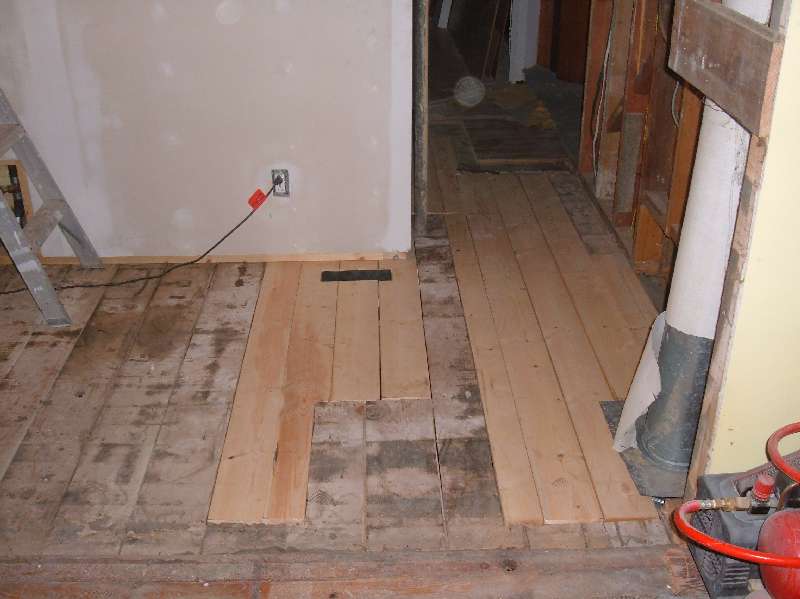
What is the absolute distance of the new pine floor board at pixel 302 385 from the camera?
92.1 inches

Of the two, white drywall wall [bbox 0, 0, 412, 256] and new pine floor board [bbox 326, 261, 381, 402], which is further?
white drywall wall [bbox 0, 0, 412, 256]

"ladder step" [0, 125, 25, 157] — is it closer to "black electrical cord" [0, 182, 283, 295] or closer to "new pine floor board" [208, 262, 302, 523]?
"black electrical cord" [0, 182, 283, 295]

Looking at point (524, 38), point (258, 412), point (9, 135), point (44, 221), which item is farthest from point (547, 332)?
point (524, 38)

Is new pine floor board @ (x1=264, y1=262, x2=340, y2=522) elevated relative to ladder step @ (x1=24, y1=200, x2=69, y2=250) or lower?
lower

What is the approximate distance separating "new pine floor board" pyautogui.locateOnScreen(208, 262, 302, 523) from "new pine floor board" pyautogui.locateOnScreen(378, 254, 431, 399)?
364mm

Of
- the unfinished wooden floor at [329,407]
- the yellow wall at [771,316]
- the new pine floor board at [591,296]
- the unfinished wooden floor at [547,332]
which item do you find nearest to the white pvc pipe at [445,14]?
the unfinished wooden floor at [547,332]

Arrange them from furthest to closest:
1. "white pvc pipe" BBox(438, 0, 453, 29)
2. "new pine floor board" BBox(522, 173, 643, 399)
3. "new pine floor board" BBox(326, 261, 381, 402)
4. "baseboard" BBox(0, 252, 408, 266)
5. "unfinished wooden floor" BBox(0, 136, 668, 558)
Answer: "white pvc pipe" BBox(438, 0, 453, 29), "baseboard" BBox(0, 252, 408, 266), "new pine floor board" BBox(522, 173, 643, 399), "new pine floor board" BBox(326, 261, 381, 402), "unfinished wooden floor" BBox(0, 136, 668, 558)

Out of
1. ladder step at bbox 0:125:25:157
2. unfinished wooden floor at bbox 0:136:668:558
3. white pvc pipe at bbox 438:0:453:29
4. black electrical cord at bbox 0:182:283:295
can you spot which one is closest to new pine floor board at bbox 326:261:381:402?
unfinished wooden floor at bbox 0:136:668:558

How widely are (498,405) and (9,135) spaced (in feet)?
6.74

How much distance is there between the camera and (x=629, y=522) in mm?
2240

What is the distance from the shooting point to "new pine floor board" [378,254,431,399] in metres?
2.84

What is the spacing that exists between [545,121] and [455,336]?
2.94 meters

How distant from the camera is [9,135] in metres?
3.12

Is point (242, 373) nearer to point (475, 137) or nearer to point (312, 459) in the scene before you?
point (312, 459)
